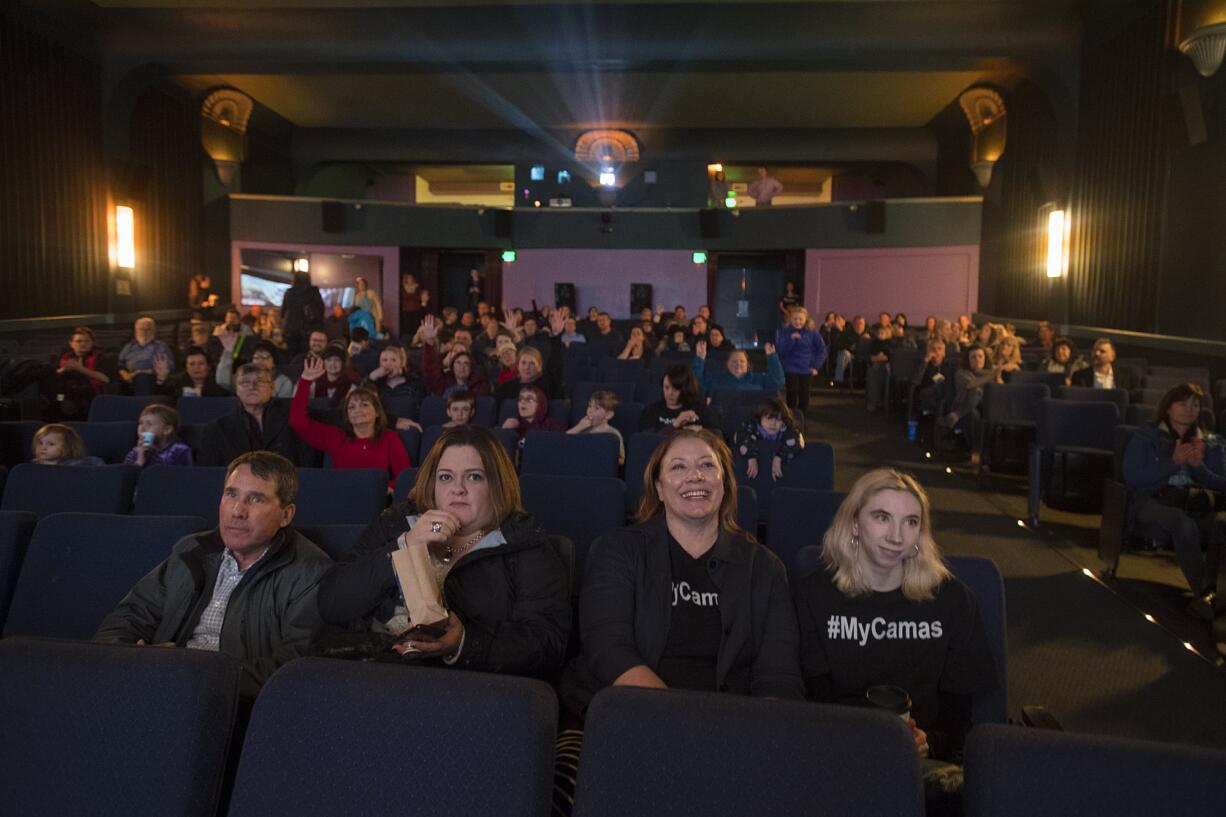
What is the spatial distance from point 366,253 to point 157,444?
43.3ft

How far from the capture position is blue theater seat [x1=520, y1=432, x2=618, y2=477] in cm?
441

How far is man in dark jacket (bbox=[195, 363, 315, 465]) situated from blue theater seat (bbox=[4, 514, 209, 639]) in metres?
1.81

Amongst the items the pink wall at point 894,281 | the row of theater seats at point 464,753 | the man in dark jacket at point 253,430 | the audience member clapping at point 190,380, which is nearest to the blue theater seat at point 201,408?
the audience member clapping at point 190,380

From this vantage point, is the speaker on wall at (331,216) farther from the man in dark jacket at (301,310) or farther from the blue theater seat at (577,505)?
the blue theater seat at (577,505)

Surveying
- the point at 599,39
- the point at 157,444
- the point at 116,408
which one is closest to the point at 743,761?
the point at 157,444

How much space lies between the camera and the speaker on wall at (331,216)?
1622 cm

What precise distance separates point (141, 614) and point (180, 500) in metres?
1.17

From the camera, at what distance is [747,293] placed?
1827 cm

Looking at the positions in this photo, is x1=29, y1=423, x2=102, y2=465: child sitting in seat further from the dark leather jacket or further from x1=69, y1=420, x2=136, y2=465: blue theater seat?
the dark leather jacket

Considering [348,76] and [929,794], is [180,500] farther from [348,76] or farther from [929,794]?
[348,76]

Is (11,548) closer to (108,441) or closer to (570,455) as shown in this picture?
(108,441)

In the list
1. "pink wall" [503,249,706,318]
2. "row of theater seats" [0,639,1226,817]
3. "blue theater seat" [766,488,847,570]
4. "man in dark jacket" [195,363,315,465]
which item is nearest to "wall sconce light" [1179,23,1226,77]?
"blue theater seat" [766,488,847,570]

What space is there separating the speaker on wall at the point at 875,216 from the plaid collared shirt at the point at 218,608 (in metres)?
14.8

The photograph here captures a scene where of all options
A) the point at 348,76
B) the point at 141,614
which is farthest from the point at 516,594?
the point at 348,76
